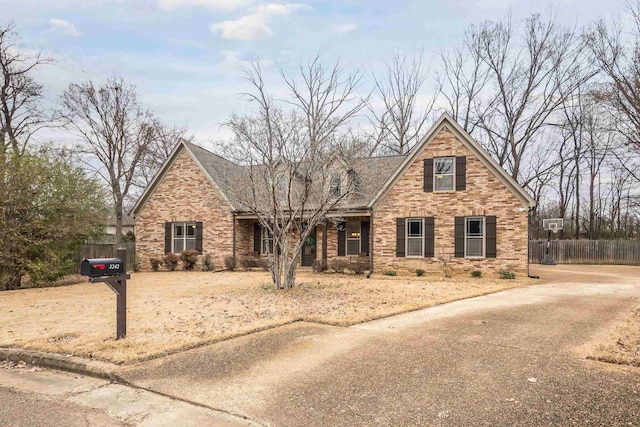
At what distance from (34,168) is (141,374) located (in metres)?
11.6

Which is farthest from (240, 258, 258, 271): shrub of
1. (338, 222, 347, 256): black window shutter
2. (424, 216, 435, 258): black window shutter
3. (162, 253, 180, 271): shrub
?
(424, 216, 435, 258): black window shutter

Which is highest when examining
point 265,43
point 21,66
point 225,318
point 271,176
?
point 21,66

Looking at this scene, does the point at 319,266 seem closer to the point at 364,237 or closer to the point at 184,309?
the point at 364,237

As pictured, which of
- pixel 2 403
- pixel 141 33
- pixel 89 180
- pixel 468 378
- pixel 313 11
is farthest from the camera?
pixel 89 180

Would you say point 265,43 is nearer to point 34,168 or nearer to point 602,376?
Result: point 34,168

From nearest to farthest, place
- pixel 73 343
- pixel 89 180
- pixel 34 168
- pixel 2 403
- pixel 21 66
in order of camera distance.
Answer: pixel 2 403 < pixel 73 343 < pixel 34 168 < pixel 89 180 < pixel 21 66

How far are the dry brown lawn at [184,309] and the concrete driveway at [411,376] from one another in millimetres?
712

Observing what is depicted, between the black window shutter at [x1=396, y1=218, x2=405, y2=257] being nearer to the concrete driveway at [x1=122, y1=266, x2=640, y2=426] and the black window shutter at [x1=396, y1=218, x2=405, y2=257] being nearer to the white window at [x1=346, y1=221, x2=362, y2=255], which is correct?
the white window at [x1=346, y1=221, x2=362, y2=255]

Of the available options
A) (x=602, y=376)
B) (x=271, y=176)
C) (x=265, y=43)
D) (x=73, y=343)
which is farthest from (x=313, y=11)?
(x=602, y=376)

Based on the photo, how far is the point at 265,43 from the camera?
11688 millimetres

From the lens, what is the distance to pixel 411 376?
4.65 metres

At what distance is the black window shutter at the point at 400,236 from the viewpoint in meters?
17.2

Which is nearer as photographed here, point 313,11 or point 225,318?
point 225,318

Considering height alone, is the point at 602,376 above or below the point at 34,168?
below
